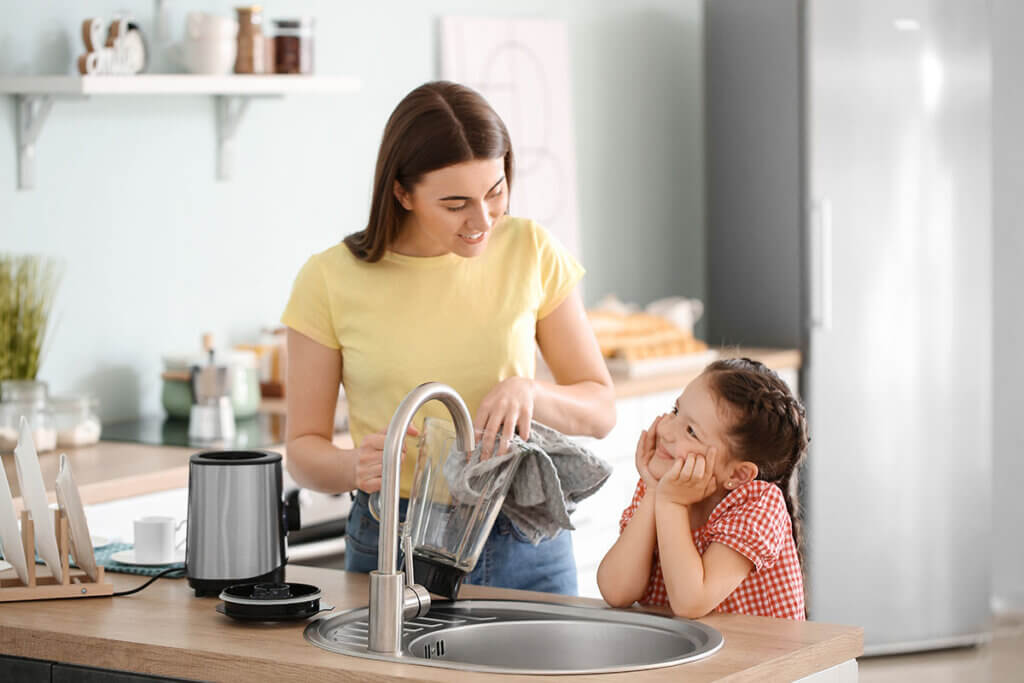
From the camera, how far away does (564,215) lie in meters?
→ 4.65

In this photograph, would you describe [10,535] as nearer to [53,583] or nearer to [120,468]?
[53,583]

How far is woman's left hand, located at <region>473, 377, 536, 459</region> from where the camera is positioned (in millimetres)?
1856

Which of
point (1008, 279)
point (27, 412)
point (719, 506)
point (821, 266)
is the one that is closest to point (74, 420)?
point (27, 412)

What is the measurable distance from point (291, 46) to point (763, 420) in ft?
6.40

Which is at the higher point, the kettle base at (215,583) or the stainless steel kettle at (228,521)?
the stainless steel kettle at (228,521)

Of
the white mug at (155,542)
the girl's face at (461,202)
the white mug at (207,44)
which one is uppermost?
the white mug at (207,44)

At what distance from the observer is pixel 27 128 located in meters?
3.22

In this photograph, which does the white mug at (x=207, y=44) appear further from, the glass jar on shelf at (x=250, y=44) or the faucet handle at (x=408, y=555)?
the faucet handle at (x=408, y=555)

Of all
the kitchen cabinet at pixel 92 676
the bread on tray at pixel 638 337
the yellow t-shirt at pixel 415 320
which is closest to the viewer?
the kitchen cabinet at pixel 92 676

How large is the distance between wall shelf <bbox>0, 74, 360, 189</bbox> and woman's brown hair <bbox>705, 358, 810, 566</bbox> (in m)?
1.67

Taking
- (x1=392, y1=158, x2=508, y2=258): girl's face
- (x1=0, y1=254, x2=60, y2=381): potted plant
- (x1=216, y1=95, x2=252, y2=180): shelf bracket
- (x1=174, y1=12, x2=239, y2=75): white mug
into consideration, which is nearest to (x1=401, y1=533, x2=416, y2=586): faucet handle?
(x1=392, y1=158, x2=508, y2=258): girl's face

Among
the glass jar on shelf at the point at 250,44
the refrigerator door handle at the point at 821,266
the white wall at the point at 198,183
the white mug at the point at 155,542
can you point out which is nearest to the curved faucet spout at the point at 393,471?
the white mug at the point at 155,542

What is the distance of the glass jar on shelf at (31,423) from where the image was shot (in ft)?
9.81

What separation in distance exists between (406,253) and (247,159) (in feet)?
5.48
